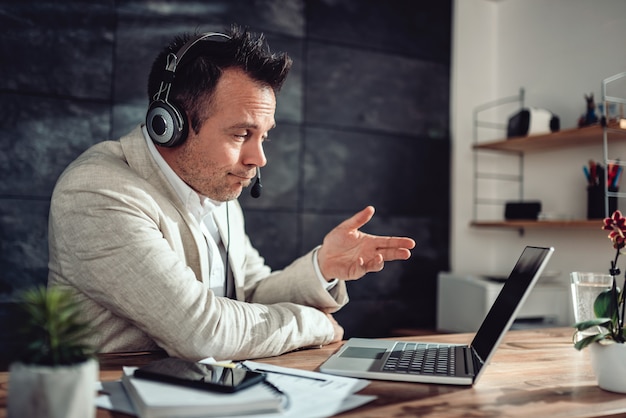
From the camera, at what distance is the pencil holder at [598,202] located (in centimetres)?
253

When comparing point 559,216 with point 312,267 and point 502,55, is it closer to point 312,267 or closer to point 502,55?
point 502,55

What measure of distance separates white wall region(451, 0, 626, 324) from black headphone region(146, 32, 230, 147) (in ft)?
6.59

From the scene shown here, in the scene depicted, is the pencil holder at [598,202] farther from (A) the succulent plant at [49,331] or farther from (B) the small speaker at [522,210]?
(A) the succulent plant at [49,331]

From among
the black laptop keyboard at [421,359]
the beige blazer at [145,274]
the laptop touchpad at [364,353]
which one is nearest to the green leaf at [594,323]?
the black laptop keyboard at [421,359]

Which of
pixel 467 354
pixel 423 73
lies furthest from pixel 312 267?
pixel 423 73

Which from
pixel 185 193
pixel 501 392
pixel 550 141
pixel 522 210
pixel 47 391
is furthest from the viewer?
pixel 522 210

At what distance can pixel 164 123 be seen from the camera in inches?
55.5

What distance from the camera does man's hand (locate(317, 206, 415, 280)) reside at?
1345 mm

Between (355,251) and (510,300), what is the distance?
45 centimetres

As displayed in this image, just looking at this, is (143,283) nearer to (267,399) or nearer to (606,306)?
(267,399)

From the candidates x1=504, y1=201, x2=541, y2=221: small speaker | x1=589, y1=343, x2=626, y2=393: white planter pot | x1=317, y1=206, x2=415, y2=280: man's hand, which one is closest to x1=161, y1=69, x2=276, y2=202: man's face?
x1=317, y1=206, x2=415, y2=280: man's hand

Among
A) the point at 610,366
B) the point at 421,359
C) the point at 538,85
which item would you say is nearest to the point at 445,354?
the point at 421,359

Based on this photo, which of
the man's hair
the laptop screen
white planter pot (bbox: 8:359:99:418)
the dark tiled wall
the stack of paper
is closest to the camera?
white planter pot (bbox: 8:359:99:418)

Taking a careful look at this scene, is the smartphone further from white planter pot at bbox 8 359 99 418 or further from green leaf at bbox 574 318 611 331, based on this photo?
green leaf at bbox 574 318 611 331
